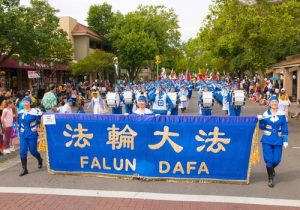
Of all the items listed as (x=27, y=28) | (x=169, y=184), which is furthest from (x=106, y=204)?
(x=27, y=28)

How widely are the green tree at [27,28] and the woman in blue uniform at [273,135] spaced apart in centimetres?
1650

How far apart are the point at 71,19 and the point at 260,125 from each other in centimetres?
4011

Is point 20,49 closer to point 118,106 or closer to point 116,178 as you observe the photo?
point 118,106

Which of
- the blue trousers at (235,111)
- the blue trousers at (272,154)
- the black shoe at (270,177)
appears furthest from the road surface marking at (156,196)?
the blue trousers at (235,111)

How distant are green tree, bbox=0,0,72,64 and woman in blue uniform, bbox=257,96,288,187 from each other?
54.1 ft

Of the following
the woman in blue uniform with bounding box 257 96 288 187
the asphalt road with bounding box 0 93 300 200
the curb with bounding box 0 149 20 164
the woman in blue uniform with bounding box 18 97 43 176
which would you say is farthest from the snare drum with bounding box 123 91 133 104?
the woman in blue uniform with bounding box 257 96 288 187

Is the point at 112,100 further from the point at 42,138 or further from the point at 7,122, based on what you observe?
the point at 42,138

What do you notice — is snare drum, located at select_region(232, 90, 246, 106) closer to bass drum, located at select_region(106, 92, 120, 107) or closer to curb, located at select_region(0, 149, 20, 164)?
bass drum, located at select_region(106, 92, 120, 107)

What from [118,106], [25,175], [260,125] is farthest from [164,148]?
[118,106]

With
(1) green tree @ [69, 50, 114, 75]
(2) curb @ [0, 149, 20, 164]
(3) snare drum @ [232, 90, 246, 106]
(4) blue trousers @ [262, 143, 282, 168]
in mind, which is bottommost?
(2) curb @ [0, 149, 20, 164]

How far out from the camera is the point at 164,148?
7.97m

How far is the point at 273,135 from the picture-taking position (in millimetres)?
7594

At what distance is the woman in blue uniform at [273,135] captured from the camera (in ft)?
24.9

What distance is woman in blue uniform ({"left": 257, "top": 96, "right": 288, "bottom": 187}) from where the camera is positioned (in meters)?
7.60
